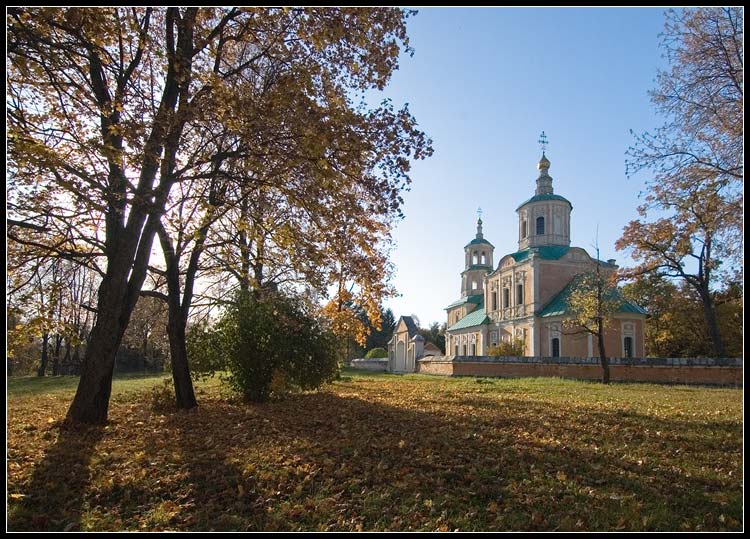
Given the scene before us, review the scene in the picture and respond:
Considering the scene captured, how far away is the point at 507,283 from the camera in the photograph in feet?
161

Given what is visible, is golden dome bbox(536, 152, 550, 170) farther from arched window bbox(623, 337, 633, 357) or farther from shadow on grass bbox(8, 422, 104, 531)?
shadow on grass bbox(8, 422, 104, 531)

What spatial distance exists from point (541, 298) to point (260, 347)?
36.1 meters

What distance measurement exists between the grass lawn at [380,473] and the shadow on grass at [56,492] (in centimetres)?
2

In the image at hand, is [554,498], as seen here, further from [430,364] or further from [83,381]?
[430,364]

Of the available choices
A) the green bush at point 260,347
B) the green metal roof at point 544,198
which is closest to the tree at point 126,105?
the green bush at point 260,347

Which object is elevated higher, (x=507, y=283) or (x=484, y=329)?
(x=507, y=283)

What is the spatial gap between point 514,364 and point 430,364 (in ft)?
36.0

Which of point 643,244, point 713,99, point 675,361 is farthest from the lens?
point 643,244

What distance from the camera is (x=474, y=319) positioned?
55.6m

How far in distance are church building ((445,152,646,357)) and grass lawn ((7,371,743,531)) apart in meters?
32.2

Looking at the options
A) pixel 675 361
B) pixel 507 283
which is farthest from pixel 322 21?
pixel 507 283

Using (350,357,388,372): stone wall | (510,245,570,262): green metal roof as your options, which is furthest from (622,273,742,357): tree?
(350,357,388,372): stone wall

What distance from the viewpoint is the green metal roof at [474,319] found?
52.8m

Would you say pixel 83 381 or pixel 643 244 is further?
pixel 643 244
